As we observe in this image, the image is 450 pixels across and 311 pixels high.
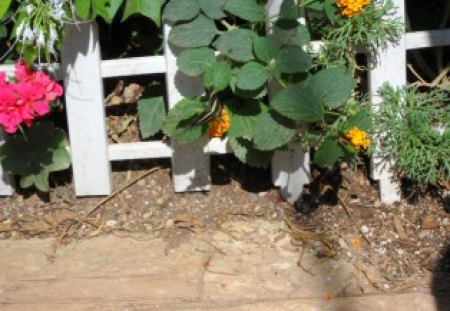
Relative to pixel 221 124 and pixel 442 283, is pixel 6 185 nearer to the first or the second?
pixel 221 124

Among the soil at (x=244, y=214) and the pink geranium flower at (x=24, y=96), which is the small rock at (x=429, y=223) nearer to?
the soil at (x=244, y=214)

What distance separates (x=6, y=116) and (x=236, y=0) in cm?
89

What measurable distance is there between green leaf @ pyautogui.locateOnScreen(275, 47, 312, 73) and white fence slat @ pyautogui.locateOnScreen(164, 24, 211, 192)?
357 millimetres

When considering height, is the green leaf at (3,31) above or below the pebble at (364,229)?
above

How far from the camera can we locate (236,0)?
11.6 ft

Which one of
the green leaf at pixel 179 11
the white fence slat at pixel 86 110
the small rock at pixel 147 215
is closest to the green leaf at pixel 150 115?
the white fence slat at pixel 86 110

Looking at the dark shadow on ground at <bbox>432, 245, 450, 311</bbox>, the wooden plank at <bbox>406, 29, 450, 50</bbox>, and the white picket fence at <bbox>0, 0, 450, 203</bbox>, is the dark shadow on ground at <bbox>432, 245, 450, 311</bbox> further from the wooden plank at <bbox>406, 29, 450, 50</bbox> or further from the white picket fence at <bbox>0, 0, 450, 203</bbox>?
the wooden plank at <bbox>406, 29, 450, 50</bbox>

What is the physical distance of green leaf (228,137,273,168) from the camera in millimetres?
3645

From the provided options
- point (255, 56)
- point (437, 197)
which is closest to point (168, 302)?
point (255, 56)

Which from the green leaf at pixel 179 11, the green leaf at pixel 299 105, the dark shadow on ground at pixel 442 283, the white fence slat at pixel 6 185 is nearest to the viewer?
the dark shadow on ground at pixel 442 283

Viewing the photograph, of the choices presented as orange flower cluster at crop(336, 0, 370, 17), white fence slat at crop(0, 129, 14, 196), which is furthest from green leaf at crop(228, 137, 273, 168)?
white fence slat at crop(0, 129, 14, 196)

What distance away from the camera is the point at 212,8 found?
358 cm

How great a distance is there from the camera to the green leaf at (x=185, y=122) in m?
3.60

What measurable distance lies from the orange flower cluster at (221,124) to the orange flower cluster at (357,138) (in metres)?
0.44
